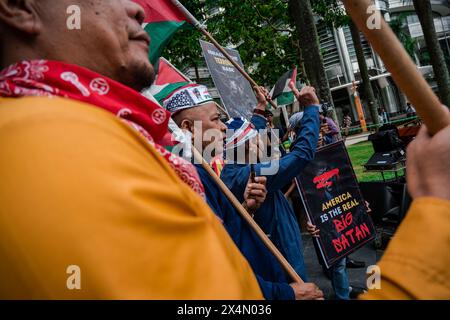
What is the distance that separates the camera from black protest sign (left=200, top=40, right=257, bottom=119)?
3.85 m

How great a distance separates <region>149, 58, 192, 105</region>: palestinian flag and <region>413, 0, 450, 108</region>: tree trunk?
Result: 8.93m

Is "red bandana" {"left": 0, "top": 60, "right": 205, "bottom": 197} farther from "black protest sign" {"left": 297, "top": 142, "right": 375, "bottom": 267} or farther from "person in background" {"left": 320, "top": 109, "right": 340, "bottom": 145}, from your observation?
"person in background" {"left": 320, "top": 109, "right": 340, "bottom": 145}

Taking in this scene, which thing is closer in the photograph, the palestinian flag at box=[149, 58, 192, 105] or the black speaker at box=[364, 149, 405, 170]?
the palestinian flag at box=[149, 58, 192, 105]

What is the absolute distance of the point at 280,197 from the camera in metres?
3.04

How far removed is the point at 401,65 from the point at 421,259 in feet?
1.57

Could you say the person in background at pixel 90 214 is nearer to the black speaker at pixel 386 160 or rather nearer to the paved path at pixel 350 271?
the paved path at pixel 350 271

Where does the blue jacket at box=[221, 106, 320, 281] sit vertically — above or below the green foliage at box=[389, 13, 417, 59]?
below

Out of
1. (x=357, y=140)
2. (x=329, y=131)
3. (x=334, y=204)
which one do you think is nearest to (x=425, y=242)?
(x=334, y=204)

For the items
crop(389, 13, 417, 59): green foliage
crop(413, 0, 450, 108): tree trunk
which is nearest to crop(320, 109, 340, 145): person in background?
crop(413, 0, 450, 108): tree trunk

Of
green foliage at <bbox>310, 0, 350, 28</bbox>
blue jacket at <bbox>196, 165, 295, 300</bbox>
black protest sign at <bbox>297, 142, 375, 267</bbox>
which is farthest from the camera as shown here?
green foliage at <bbox>310, 0, 350, 28</bbox>

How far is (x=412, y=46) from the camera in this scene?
3756 centimetres
